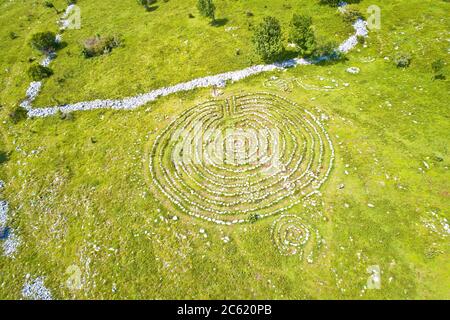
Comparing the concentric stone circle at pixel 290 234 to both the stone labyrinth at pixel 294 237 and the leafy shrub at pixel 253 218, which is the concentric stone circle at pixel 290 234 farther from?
the leafy shrub at pixel 253 218

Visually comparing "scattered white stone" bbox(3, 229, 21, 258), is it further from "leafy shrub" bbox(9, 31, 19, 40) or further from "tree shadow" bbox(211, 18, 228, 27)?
"leafy shrub" bbox(9, 31, 19, 40)

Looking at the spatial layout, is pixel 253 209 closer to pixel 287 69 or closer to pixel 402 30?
pixel 287 69

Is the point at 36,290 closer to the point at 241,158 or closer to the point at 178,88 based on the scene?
the point at 241,158

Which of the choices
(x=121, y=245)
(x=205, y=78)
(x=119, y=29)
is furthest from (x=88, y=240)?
(x=119, y=29)

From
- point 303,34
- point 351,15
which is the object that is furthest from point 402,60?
point 351,15

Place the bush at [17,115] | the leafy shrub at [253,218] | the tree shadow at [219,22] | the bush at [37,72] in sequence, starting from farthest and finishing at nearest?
the tree shadow at [219,22] < the bush at [37,72] < the bush at [17,115] < the leafy shrub at [253,218]

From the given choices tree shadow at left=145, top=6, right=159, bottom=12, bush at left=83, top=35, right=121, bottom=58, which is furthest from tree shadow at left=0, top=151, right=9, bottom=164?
tree shadow at left=145, top=6, right=159, bottom=12

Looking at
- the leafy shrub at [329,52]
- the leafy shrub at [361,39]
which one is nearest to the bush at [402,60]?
the leafy shrub at [361,39]
